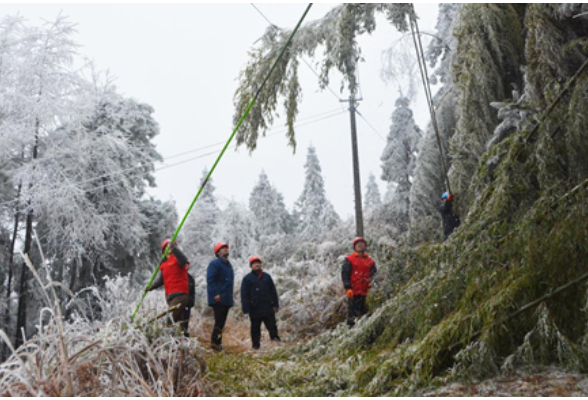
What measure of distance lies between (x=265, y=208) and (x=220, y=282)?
117ft

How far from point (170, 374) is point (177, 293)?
140 inches

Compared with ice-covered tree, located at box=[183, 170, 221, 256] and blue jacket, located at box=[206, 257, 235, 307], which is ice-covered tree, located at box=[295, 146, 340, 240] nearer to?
ice-covered tree, located at box=[183, 170, 221, 256]

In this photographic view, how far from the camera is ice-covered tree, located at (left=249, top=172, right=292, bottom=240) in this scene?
4200 cm

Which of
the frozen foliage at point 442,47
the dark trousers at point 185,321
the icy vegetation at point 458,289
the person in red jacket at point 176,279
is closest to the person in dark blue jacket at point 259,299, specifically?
the dark trousers at point 185,321

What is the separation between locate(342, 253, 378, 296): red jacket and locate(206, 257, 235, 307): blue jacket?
5.20 feet

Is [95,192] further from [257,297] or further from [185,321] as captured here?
[185,321]

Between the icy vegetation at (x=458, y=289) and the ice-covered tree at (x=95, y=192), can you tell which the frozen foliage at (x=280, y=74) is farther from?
the ice-covered tree at (x=95, y=192)

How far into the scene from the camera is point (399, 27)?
450 centimetres

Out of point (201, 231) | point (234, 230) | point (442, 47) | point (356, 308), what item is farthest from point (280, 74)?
point (201, 231)

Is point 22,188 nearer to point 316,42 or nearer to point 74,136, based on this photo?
point 74,136

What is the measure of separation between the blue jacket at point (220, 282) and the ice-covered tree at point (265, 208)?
33.8m

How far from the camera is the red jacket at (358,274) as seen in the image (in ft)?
22.4

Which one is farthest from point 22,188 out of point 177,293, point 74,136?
point 177,293

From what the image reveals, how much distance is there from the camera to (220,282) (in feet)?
22.9
